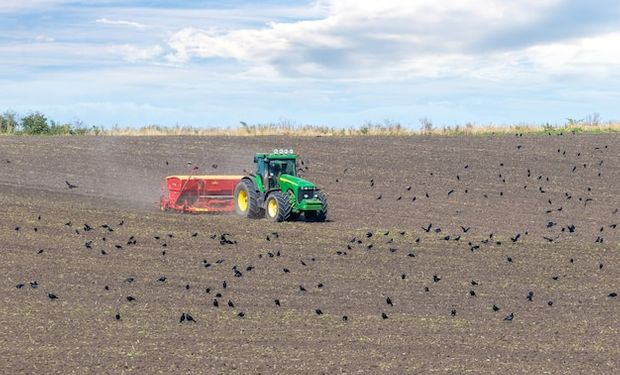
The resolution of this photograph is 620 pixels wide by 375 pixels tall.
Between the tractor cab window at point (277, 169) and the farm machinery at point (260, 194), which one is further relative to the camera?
the tractor cab window at point (277, 169)

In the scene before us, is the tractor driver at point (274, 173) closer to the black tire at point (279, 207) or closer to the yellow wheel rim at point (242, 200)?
the black tire at point (279, 207)

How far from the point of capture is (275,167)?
29.8m

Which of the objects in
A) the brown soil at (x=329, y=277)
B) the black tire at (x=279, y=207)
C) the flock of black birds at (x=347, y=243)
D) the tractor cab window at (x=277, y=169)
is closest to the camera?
the brown soil at (x=329, y=277)

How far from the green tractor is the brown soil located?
0.61 meters

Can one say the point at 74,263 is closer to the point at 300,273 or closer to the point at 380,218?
the point at 300,273

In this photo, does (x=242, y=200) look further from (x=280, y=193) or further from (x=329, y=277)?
(x=329, y=277)

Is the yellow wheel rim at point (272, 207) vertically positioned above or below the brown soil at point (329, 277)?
above

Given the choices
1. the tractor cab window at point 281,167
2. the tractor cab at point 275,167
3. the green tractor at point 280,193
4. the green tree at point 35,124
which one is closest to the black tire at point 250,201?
the green tractor at point 280,193

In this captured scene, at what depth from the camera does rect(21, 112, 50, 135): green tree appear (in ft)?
222

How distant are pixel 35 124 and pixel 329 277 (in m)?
52.7

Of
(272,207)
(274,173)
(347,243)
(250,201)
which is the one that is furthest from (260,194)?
(347,243)

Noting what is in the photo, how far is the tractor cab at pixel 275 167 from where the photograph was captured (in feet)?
97.1

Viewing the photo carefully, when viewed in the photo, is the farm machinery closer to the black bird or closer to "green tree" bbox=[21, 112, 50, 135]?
the black bird

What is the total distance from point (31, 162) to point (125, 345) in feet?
106
